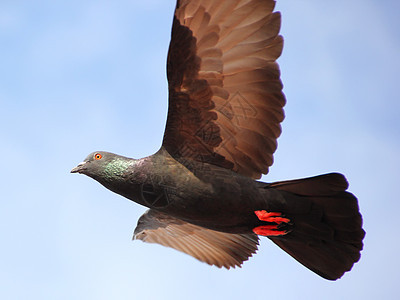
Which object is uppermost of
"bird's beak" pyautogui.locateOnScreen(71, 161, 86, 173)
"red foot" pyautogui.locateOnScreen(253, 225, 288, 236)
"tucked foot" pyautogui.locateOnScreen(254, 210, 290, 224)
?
"bird's beak" pyautogui.locateOnScreen(71, 161, 86, 173)

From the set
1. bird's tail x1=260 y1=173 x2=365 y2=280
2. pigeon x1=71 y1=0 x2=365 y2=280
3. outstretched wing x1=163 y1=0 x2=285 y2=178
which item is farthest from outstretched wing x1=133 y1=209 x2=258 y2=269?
outstretched wing x1=163 y1=0 x2=285 y2=178

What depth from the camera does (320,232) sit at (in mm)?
7230

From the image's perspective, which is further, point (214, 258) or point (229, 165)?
point (214, 258)

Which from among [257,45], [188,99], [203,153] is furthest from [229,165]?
[257,45]

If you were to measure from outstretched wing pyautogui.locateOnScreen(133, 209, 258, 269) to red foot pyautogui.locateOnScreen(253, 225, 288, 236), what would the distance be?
113 centimetres

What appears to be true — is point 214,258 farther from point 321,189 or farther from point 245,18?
point 245,18

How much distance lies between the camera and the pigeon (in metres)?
6.82

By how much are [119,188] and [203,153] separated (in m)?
1.03

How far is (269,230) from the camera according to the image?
7.40 meters

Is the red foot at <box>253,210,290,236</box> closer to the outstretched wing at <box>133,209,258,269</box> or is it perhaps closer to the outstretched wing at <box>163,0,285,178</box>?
the outstretched wing at <box>163,0,285,178</box>

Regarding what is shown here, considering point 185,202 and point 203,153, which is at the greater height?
point 203,153

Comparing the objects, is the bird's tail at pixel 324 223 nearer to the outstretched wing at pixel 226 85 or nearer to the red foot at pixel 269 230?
the red foot at pixel 269 230

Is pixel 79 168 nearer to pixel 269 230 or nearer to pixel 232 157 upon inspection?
pixel 232 157

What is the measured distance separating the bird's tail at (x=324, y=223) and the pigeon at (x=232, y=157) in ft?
0.04
